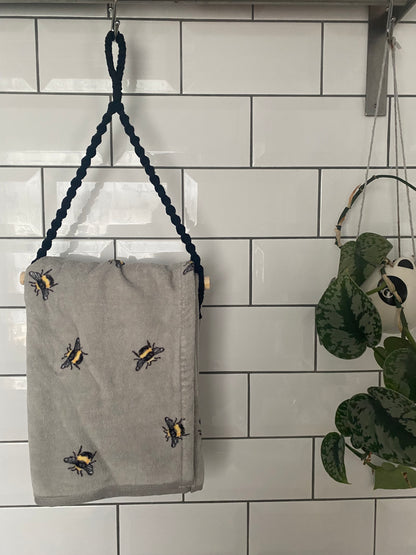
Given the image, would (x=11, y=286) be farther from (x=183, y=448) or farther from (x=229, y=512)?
(x=229, y=512)

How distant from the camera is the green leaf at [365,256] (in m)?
0.75

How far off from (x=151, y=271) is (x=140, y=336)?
9 cm

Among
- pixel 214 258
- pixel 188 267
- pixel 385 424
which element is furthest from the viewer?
pixel 214 258

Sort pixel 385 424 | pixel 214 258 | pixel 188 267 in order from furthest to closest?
pixel 214 258 < pixel 188 267 < pixel 385 424

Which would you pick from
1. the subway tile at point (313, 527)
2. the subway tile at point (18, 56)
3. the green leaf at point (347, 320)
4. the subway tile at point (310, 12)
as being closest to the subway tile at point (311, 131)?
the subway tile at point (310, 12)

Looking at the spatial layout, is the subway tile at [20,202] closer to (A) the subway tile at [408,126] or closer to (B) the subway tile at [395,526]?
(A) the subway tile at [408,126]

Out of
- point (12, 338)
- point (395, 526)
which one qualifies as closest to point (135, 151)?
point (12, 338)

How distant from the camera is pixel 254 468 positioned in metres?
0.85

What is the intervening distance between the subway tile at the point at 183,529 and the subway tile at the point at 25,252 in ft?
1.36

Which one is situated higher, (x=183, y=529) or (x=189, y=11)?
(x=189, y=11)

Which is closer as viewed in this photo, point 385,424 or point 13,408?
point 385,424

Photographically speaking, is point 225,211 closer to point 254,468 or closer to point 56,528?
point 254,468

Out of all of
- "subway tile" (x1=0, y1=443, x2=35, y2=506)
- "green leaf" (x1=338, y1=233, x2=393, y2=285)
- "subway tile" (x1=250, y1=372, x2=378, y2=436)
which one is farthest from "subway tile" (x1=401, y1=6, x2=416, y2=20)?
"subway tile" (x1=0, y1=443, x2=35, y2=506)

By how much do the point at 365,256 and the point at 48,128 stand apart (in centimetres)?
52
